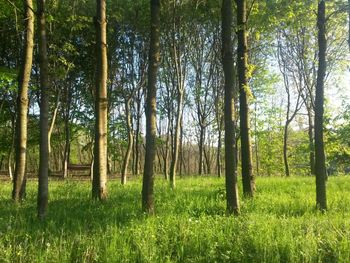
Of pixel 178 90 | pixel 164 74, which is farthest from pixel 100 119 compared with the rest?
→ pixel 164 74

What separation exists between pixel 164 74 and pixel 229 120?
73.6 feet

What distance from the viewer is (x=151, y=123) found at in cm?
868

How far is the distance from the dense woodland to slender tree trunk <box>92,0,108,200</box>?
3 centimetres

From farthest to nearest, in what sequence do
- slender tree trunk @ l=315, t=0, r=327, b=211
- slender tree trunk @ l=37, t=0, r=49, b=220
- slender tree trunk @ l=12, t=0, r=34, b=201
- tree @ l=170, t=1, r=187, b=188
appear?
1. tree @ l=170, t=1, r=187, b=188
2. slender tree trunk @ l=12, t=0, r=34, b=201
3. slender tree trunk @ l=315, t=0, r=327, b=211
4. slender tree trunk @ l=37, t=0, r=49, b=220

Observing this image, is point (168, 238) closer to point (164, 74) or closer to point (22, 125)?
point (22, 125)

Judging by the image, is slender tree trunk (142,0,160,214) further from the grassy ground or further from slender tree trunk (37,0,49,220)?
slender tree trunk (37,0,49,220)

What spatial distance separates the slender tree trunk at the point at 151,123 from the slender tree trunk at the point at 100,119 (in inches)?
101

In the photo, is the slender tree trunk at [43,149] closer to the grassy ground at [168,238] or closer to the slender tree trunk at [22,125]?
the grassy ground at [168,238]

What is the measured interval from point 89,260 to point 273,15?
793 cm

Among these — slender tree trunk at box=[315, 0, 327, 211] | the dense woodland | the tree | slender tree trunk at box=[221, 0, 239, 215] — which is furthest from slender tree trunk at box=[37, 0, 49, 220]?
the tree

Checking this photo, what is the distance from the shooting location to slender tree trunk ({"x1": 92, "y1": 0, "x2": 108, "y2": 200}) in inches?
423

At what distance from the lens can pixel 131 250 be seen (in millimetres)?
5465

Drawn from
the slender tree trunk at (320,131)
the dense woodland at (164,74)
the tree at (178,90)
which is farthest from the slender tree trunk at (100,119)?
the slender tree trunk at (320,131)

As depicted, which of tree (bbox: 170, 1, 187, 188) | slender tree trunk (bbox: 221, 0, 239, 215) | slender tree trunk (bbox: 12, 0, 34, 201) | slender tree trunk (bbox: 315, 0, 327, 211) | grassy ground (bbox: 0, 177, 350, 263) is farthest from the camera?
tree (bbox: 170, 1, 187, 188)
